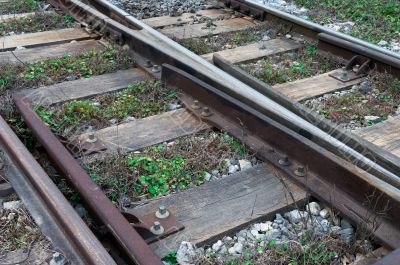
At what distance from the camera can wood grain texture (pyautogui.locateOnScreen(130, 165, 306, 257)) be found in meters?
2.50

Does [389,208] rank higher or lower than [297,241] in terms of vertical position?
higher

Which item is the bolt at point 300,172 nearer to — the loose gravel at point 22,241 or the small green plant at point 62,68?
the loose gravel at point 22,241

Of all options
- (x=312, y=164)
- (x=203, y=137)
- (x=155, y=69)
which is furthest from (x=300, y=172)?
(x=155, y=69)

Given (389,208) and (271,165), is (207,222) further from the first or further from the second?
(389,208)

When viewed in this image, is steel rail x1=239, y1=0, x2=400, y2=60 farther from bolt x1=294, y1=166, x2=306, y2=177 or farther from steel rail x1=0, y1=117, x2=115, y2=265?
steel rail x1=0, y1=117, x2=115, y2=265

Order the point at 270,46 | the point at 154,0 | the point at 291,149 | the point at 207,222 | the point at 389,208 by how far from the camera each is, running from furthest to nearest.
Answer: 1. the point at 154,0
2. the point at 270,46
3. the point at 291,149
4. the point at 207,222
5. the point at 389,208

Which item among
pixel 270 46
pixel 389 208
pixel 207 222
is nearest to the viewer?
pixel 389 208

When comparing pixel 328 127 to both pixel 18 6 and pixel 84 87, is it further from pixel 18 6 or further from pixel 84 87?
pixel 18 6

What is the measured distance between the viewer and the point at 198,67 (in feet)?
12.7

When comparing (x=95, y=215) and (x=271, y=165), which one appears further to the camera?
(x=271, y=165)

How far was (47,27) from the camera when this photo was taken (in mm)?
5406

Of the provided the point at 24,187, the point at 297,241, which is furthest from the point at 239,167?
the point at 24,187

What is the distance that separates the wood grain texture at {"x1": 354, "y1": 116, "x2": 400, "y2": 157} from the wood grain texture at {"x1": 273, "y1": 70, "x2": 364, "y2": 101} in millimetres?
615

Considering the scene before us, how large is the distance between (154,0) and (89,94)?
10.2 feet
